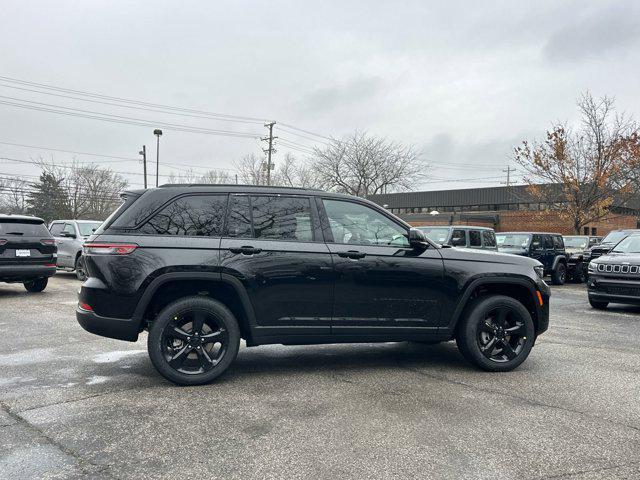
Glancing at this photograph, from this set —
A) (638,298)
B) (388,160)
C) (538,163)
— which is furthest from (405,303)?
(388,160)

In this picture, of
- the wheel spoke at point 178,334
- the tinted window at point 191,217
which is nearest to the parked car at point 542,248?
the tinted window at point 191,217

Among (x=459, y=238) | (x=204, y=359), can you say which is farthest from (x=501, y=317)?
(x=459, y=238)

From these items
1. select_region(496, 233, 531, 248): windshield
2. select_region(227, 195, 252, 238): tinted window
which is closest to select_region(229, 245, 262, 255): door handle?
select_region(227, 195, 252, 238): tinted window

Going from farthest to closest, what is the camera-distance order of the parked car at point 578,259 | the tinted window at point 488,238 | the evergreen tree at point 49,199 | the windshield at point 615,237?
the evergreen tree at point 49,199 → the parked car at point 578,259 → the windshield at point 615,237 → the tinted window at point 488,238

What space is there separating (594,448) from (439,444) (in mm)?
1025

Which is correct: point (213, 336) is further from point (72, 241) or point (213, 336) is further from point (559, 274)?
point (559, 274)

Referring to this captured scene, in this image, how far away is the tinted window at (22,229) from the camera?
1061cm

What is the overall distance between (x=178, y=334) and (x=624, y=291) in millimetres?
8881

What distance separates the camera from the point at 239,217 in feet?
16.0

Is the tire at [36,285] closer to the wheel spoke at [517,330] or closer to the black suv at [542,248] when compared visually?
the wheel spoke at [517,330]

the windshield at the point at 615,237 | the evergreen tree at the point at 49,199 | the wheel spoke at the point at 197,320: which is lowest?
the wheel spoke at the point at 197,320

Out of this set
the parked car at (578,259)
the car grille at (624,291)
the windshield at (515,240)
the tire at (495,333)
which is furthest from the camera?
the parked car at (578,259)

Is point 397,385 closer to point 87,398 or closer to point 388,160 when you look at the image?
point 87,398

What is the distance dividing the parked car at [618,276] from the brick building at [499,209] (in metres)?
19.0
